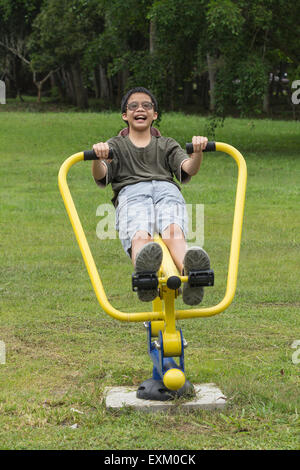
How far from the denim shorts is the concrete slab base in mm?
784

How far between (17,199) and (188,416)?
9.32 m

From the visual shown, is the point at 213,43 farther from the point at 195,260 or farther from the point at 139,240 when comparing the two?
the point at 195,260

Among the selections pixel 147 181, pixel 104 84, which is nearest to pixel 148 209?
pixel 147 181

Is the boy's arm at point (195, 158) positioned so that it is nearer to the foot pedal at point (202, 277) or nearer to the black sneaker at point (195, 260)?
the black sneaker at point (195, 260)

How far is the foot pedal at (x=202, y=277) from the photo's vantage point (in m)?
4.19

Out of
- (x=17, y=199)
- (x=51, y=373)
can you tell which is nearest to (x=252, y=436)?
(x=51, y=373)

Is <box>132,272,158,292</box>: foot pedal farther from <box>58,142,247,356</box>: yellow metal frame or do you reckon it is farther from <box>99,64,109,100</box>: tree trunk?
<box>99,64,109,100</box>: tree trunk

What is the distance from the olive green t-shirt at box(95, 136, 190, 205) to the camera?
15.9 ft

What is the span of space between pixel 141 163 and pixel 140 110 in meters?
0.31

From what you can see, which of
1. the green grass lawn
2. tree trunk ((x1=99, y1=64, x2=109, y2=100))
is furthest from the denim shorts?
tree trunk ((x1=99, y1=64, x2=109, y2=100))

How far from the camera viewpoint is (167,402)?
455 cm

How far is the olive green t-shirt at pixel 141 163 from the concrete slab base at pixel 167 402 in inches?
44.2

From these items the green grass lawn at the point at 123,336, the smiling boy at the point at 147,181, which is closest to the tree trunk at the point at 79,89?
the green grass lawn at the point at 123,336

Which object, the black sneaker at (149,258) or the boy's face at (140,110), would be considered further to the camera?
the boy's face at (140,110)
